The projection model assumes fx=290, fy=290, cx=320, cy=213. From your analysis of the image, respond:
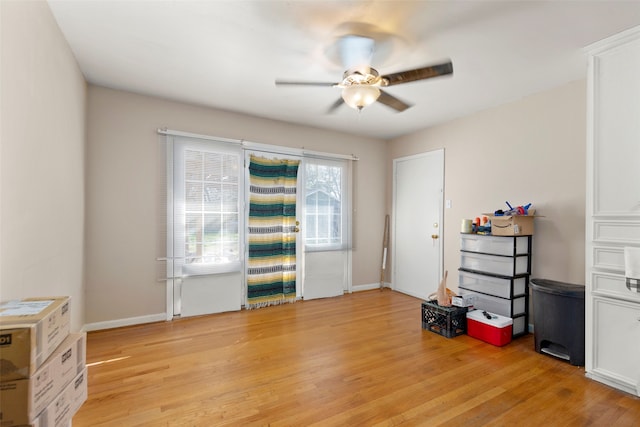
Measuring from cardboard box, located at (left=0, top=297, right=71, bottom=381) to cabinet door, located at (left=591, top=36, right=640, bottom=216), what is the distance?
330 centimetres

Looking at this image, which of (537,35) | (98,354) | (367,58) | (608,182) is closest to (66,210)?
(98,354)

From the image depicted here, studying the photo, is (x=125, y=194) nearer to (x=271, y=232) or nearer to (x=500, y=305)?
(x=271, y=232)

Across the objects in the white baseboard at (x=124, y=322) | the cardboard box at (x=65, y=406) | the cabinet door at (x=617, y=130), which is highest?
the cabinet door at (x=617, y=130)

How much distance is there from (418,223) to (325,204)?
4.92ft

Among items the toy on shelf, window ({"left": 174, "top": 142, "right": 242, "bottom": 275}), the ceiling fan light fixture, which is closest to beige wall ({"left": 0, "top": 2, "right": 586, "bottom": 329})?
the toy on shelf

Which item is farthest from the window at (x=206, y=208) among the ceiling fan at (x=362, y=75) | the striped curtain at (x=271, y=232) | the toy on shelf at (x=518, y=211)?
the toy on shelf at (x=518, y=211)

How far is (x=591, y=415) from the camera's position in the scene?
1850 mm

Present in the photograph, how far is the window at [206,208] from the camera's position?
11.5 ft

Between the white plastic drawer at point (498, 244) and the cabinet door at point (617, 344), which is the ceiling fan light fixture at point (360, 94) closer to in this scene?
the white plastic drawer at point (498, 244)

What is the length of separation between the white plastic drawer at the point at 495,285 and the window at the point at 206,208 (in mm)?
2864

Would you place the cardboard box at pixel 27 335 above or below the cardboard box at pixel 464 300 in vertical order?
above

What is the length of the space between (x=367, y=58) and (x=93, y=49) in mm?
2289

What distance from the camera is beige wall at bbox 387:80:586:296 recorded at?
288cm

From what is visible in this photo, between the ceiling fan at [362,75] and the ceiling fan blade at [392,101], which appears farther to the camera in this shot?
the ceiling fan blade at [392,101]
